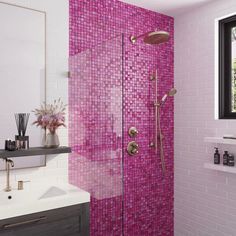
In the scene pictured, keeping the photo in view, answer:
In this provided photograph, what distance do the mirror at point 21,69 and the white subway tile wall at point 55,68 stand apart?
0.17 ft

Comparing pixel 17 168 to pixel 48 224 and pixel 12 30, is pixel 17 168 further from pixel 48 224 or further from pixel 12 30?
pixel 12 30

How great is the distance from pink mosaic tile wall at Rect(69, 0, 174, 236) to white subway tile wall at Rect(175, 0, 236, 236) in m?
0.12

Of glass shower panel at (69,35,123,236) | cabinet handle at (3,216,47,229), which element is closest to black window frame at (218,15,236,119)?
glass shower panel at (69,35,123,236)

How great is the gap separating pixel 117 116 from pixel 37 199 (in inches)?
35.3

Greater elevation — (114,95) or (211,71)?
(211,71)

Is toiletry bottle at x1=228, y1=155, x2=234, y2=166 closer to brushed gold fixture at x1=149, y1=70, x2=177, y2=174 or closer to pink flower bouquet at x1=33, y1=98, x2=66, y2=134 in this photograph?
brushed gold fixture at x1=149, y1=70, x2=177, y2=174

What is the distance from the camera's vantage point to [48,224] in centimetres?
178

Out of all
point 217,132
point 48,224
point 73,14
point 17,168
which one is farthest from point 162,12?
point 48,224

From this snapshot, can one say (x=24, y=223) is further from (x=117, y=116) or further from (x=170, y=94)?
(x=170, y=94)

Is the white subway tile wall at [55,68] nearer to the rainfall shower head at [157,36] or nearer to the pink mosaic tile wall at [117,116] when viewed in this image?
the pink mosaic tile wall at [117,116]

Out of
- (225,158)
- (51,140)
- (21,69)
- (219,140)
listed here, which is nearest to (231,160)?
(225,158)

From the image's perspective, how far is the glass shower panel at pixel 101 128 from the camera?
1.75 metres

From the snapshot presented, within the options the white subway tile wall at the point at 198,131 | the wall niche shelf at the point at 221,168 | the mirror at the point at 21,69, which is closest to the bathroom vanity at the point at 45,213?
the mirror at the point at 21,69

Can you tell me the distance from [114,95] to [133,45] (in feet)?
4.12
